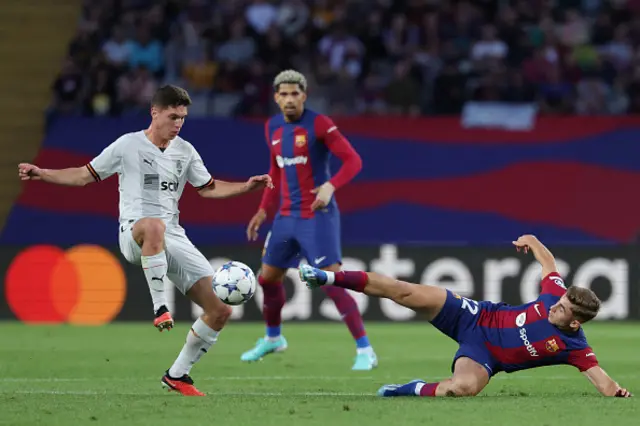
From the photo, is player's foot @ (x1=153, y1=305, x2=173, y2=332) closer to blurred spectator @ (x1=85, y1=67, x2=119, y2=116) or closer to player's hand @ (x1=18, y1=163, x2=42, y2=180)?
player's hand @ (x1=18, y1=163, x2=42, y2=180)

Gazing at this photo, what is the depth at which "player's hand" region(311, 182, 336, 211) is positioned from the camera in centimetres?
967

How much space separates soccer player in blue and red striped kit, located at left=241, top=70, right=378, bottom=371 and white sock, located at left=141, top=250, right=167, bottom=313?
213 cm

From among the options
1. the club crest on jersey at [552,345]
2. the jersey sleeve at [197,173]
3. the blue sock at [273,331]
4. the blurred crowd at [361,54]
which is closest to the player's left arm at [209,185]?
the jersey sleeve at [197,173]

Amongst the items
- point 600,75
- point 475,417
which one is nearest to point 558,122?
point 600,75

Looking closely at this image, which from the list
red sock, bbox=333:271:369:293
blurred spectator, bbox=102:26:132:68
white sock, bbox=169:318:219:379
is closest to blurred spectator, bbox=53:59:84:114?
blurred spectator, bbox=102:26:132:68

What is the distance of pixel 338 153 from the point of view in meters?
10.2

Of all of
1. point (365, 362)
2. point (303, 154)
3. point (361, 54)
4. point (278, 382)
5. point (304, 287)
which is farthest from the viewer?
point (361, 54)

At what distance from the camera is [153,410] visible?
7.01 m

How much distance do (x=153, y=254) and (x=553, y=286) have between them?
8.00 ft

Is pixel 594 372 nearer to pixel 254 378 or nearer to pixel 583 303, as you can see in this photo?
pixel 583 303

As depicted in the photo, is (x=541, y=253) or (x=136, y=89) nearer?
(x=541, y=253)

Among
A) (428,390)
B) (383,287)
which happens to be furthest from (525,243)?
(428,390)

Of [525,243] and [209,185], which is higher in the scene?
[209,185]

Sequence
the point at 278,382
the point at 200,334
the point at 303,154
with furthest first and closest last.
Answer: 1. the point at 303,154
2. the point at 278,382
3. the point at 200,334
